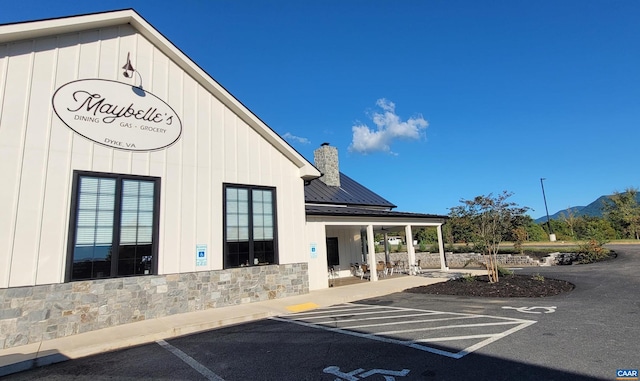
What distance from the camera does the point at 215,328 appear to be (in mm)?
7922

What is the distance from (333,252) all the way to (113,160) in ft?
39.0

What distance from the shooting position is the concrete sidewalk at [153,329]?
6.09m

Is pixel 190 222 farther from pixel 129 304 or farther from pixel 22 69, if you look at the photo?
pixel 22 69

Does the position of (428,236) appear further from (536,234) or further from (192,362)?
(192,362)

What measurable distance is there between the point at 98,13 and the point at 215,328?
9.07 meters

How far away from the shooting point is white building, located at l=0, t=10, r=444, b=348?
735 centimetres

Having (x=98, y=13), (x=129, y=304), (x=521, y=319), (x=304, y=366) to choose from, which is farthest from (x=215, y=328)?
(x=98, y=13)

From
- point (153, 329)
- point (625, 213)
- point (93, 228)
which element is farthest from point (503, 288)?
point (625, 213)

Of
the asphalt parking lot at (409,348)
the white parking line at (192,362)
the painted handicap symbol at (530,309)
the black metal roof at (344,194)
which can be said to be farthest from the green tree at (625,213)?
the white parking line at (192,362)

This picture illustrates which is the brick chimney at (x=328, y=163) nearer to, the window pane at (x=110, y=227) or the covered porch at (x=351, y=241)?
the covered porch at (x=351, y=241)

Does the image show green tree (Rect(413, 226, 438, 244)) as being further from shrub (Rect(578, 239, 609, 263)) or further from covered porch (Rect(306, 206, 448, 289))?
covered porch (Rect(306, 206, 448, 289))

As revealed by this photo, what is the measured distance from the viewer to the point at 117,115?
29.5ft

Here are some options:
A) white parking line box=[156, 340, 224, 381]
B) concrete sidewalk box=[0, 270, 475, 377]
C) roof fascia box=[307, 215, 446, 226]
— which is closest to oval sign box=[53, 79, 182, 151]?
concrete sidewalk box=[0, 270, 475, 377]

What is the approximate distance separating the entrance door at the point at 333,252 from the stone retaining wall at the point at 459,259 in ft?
24.7
